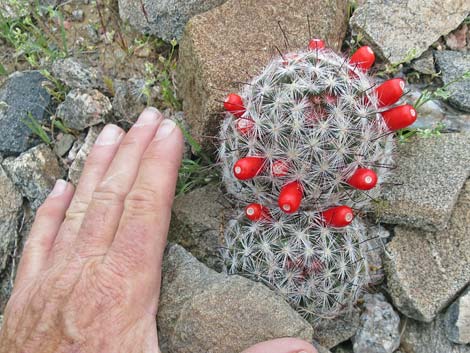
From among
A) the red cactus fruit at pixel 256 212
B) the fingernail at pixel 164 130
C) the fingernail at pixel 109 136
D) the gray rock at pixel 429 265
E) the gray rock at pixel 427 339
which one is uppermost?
the fingernail at pixel 164 130

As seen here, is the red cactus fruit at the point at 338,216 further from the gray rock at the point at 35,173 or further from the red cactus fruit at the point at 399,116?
the gray rock at the point at 35,173

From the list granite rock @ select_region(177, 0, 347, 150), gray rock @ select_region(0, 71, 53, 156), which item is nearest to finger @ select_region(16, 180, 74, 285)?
gray rock @ select_region(0, 71, 53, 156)

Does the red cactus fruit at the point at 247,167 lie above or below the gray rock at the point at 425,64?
above

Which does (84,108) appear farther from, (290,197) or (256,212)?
(290,197)

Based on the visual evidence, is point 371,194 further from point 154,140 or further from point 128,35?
point 128,35

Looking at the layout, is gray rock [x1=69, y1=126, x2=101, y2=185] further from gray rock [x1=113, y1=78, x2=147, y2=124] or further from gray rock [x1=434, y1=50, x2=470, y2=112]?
gray rock [x1=434, y1=50, x2=470, y2=112]

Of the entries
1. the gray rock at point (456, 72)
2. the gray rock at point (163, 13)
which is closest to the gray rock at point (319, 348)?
the gray rock at point (456, 72)
